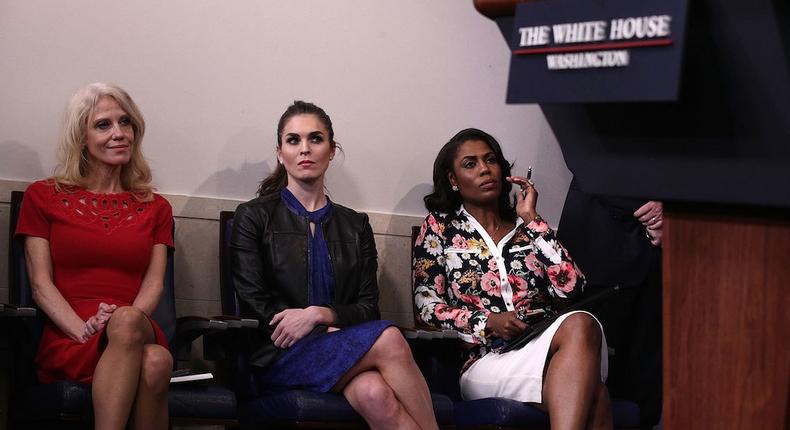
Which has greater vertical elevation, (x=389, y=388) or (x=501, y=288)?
(x=501, y=288)

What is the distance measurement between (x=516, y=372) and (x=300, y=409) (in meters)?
0.74

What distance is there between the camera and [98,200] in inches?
119

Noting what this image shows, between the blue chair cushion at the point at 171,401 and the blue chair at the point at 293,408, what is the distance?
15 centimetres

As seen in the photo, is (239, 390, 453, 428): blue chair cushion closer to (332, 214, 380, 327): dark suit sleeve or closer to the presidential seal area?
(332, 214, 380, 327): dark suit sleeve

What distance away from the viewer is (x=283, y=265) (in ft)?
10.4

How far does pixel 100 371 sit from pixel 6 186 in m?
0.99

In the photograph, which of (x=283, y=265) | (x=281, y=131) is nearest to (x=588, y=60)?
(x=283, y=265)

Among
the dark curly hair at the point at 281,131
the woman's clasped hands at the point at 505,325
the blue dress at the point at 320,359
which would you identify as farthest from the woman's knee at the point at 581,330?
the dark curly hair at the point at 281,131

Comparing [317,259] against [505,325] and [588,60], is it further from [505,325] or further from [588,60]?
[588,60]

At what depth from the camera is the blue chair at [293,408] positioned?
2760 mm

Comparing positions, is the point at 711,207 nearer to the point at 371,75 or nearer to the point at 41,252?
the point at 41,252

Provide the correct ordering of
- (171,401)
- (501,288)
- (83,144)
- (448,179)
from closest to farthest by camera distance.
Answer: (171,401) < (83,144) < (501,288) < (448,179)

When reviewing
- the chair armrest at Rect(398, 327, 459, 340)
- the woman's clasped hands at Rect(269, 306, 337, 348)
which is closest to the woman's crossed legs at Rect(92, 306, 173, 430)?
the woman's clasped hands at Rect(269, 306, 337, 348)

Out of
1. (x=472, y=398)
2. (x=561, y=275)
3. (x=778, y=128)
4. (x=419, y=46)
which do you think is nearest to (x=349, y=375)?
(x=472, y=398)
